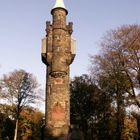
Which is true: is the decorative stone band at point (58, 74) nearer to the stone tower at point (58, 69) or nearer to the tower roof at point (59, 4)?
the stone tower at point (58, 69)

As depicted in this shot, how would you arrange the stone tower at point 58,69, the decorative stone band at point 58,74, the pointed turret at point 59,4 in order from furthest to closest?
the pointed turret at point 59,4 < the decorative stone band at point 58,74 < the stone tower at point 58,69

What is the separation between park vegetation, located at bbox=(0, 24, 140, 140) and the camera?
28.0 metres

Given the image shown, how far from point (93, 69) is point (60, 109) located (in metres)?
9.25

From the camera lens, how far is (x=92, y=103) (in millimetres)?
44062

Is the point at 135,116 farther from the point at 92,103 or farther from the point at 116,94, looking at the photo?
the point at 92,103

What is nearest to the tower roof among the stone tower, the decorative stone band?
the stone tower

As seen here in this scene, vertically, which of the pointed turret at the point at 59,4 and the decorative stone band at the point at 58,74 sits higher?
the pointed turret at the point at 59,4

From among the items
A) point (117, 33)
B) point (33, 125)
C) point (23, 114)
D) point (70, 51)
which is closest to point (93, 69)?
point (117, 33)

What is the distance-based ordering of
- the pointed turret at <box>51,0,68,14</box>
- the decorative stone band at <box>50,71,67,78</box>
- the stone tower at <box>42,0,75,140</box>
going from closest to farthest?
the stone tower at <box>42,0,75,140</box>, the decorative stone band at <box>50,71,67,78</box>, the pointed turret at <box>51,0,68,14</box>

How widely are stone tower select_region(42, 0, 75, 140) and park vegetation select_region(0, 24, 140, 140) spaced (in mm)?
2041

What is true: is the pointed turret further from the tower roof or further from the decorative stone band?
the decorative stone band

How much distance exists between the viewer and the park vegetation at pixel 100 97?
28.0 m

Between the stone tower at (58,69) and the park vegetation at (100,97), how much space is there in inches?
80.3

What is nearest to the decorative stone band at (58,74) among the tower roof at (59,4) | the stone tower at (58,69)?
the stone tower at (58,69)
